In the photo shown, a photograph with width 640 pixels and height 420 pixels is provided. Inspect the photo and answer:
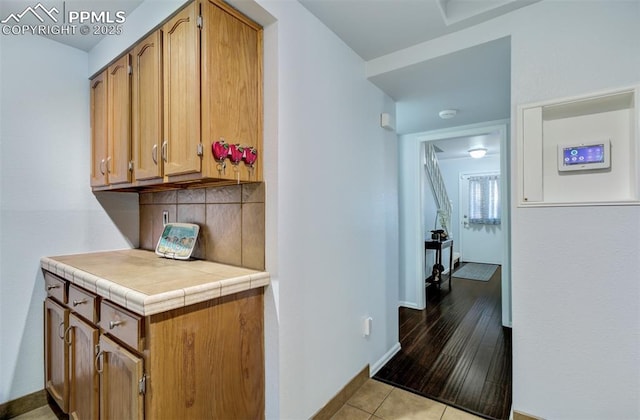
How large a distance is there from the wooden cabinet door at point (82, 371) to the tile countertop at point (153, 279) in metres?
0.22

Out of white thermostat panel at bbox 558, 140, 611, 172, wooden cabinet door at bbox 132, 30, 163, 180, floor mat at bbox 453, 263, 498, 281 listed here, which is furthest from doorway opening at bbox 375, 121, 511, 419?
wooden cabinet door at bbox 132, 30, 163, 180

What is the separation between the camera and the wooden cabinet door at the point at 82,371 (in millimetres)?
1352

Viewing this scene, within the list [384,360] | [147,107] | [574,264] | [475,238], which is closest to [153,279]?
[147,107]

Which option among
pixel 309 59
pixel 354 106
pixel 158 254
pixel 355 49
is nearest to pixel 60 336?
pixel 158 254

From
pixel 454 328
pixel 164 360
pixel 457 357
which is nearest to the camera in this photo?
pixel 164 360

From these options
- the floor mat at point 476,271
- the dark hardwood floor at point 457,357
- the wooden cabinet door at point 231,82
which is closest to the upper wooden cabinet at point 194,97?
the wooden cabinet door at point 231,82

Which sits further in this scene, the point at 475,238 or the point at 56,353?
the point at 475,238

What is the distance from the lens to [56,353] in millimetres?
1741

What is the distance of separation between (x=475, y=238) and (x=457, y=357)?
4866 mm

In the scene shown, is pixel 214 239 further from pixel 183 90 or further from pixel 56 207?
pixel 56 207

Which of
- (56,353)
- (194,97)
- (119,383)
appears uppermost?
(194,97)

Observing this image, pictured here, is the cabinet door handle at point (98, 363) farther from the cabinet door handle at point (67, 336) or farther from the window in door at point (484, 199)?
the window in door at point (484, 199)

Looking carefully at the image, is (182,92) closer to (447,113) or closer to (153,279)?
(153,279)

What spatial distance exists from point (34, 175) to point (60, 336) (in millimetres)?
1017
